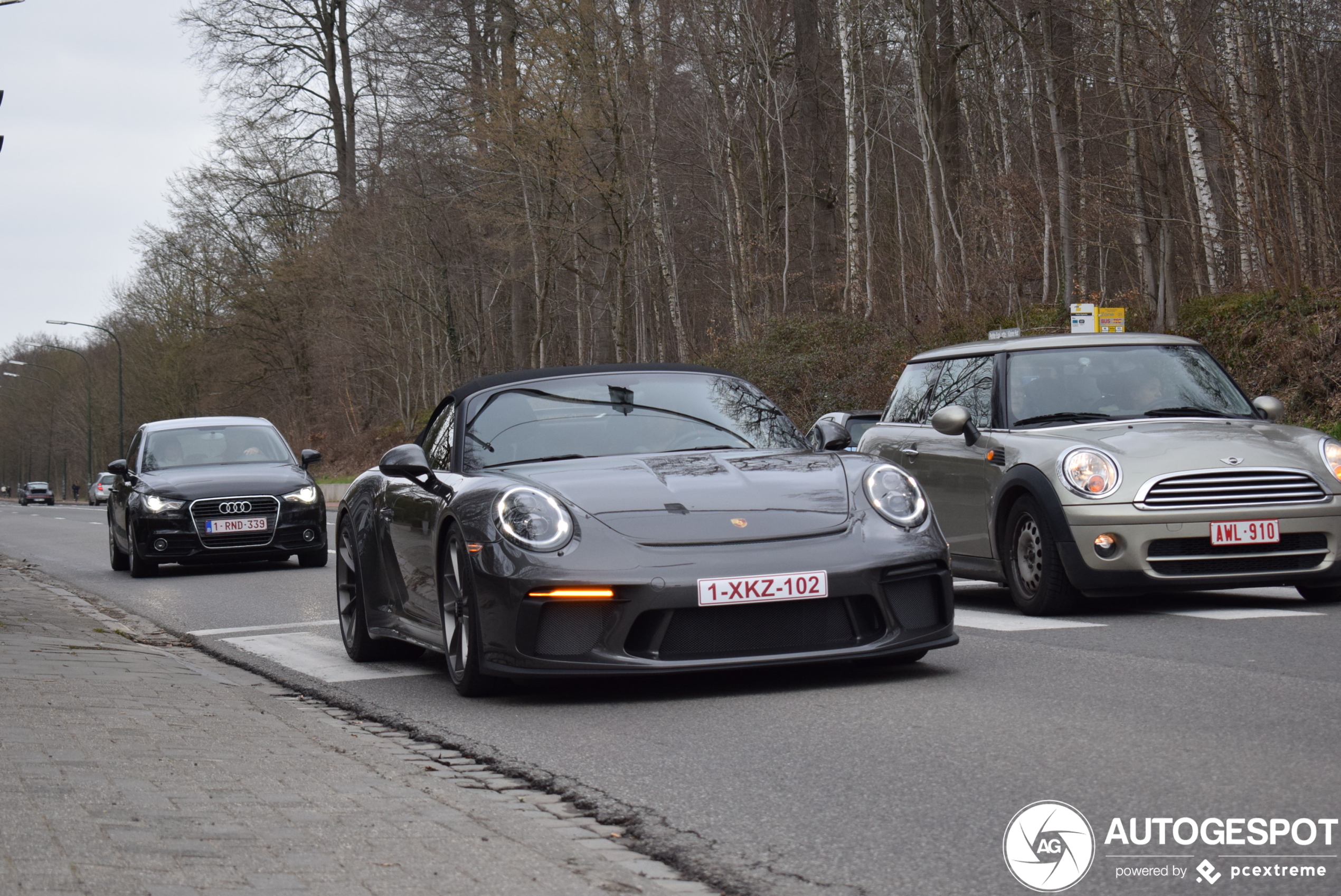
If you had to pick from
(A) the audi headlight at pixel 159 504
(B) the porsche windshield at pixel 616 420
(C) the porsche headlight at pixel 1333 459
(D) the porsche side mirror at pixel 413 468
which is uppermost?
(B) the porsche windshield at pixel 616 420

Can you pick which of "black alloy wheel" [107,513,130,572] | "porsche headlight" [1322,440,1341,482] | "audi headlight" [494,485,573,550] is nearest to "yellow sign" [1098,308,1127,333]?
"porsche headlight" [1322,440,1341,482]

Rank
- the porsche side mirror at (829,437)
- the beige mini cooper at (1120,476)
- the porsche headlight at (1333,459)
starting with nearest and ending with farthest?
the porsche side mirror at (829,437) → the beige mini cooper at (1120,476) → the porsche headlight at (1333,459)

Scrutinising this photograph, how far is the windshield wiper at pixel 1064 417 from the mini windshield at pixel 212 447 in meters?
10.4

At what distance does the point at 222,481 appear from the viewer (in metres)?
17.0

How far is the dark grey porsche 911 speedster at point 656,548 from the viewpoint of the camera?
6.21 m

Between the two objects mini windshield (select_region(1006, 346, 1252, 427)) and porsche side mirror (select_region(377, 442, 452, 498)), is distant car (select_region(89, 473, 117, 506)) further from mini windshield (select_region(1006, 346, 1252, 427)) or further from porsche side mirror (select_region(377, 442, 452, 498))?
porsche side mirror (select_region(377, 442, 452, 498))

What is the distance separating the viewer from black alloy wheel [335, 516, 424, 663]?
8.52 metres

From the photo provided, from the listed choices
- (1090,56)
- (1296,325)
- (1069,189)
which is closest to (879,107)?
(1069,189)

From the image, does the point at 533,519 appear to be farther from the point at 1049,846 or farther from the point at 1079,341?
the point at 1079,341

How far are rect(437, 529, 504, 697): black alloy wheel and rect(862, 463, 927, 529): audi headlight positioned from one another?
1.69 m

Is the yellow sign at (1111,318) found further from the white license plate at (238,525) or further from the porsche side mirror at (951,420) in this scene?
the white license plate at (238,525)

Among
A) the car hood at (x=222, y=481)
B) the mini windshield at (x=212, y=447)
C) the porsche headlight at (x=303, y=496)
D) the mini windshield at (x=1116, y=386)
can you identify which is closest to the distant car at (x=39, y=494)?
the mini windshield at (x=212, y=447)

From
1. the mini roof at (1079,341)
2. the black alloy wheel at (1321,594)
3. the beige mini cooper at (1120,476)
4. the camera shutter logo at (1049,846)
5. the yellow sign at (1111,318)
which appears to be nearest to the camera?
the camera shutter logo at (1049,846)

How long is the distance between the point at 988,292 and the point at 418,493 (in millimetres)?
19862
